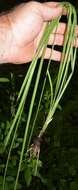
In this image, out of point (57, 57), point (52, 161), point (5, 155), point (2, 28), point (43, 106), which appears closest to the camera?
point (2, 28)

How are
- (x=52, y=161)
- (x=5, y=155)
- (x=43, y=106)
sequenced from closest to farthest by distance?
(x=5, y=155), (x=43, y=106), (x=52, y=161)

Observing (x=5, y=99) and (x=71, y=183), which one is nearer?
(x=71, y=183)

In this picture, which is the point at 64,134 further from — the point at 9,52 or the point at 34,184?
the point at 9,52

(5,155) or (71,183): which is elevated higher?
(5,155)

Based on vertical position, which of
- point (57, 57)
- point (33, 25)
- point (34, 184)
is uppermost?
point (33, 25)

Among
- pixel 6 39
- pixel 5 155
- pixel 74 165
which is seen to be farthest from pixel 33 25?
pixel 74 165
